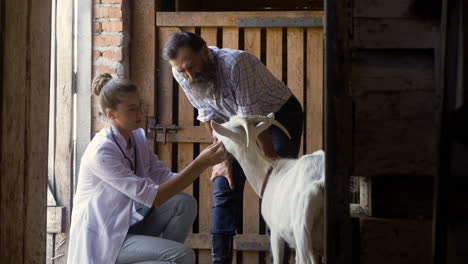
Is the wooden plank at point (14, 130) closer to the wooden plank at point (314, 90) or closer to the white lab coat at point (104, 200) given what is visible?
the white lab coat at point (104, 200)

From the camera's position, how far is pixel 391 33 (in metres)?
1.93

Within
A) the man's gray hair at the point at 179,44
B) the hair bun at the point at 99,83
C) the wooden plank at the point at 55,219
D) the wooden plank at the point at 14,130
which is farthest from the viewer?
the wooden plank at the point at 55,219

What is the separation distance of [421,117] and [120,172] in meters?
2.40

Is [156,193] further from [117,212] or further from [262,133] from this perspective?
[262,133]

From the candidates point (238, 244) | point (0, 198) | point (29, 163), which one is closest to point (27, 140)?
point (29, 163)

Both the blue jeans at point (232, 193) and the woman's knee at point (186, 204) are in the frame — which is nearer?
the woman's knee at point (186, 204)

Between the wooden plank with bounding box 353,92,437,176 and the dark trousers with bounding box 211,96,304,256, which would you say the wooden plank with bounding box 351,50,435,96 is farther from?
the dark trousers with bounding box 211,96,304,256

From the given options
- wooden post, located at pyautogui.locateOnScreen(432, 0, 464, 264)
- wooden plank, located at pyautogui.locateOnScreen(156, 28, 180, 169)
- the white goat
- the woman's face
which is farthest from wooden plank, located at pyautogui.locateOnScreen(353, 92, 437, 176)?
wooden plank, located at pyautogui.locateOnScreen(156, 28, 180, 169)

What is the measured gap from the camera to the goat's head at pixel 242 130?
419cm

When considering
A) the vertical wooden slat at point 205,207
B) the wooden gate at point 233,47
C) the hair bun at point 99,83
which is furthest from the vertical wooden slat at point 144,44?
the hair bun at point 99,83

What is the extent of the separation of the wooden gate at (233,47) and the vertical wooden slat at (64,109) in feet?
2.13

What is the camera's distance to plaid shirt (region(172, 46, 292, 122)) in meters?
4.57

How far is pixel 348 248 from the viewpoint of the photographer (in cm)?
195

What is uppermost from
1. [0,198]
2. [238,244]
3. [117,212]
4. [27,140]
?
[27,140]
